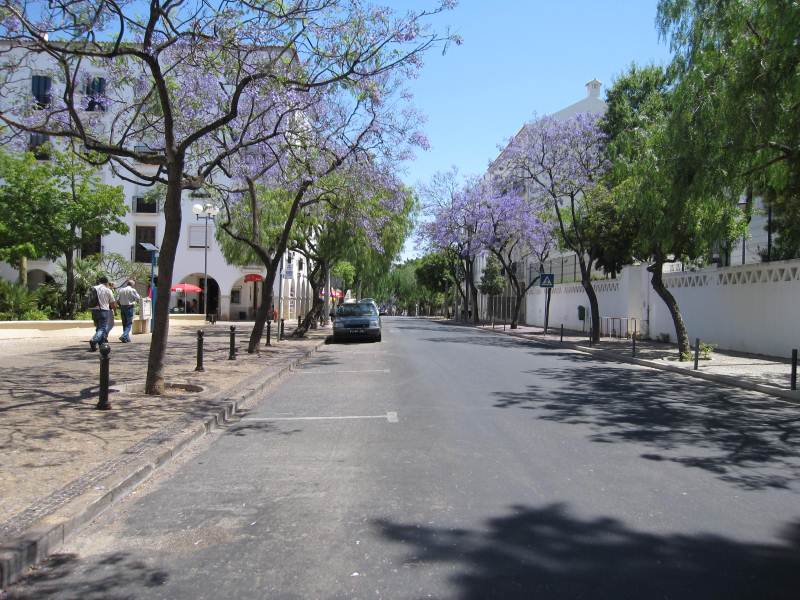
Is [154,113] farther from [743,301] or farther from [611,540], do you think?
[743,301]

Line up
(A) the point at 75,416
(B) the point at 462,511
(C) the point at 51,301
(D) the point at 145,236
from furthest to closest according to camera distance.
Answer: (D) the point at 145,236 → (C) the point at 51,301 → (A) the point at 75,416 → (B) the point at 462,511

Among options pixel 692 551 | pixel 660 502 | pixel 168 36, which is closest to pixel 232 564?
pixel 692 551

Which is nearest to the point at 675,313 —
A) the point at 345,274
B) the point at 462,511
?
the point at 462,511

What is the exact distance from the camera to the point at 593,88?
5000cm

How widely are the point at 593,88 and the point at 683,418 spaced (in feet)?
150

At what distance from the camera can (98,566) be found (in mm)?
4125

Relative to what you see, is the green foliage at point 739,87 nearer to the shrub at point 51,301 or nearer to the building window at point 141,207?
the shrub at point 51,301

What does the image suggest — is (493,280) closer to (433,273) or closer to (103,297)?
(433,273)

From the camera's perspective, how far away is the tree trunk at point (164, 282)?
9.91 metres

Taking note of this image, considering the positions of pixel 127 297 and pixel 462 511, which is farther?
pixel 127 297

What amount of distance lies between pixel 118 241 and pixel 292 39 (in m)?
35.5

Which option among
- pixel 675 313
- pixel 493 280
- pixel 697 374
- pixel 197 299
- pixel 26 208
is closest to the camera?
pixel 697 374

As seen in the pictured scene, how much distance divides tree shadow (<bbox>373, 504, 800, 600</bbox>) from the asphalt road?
1cm

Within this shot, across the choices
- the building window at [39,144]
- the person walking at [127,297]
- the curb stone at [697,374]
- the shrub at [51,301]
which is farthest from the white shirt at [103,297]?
the shrub at [51,301]
